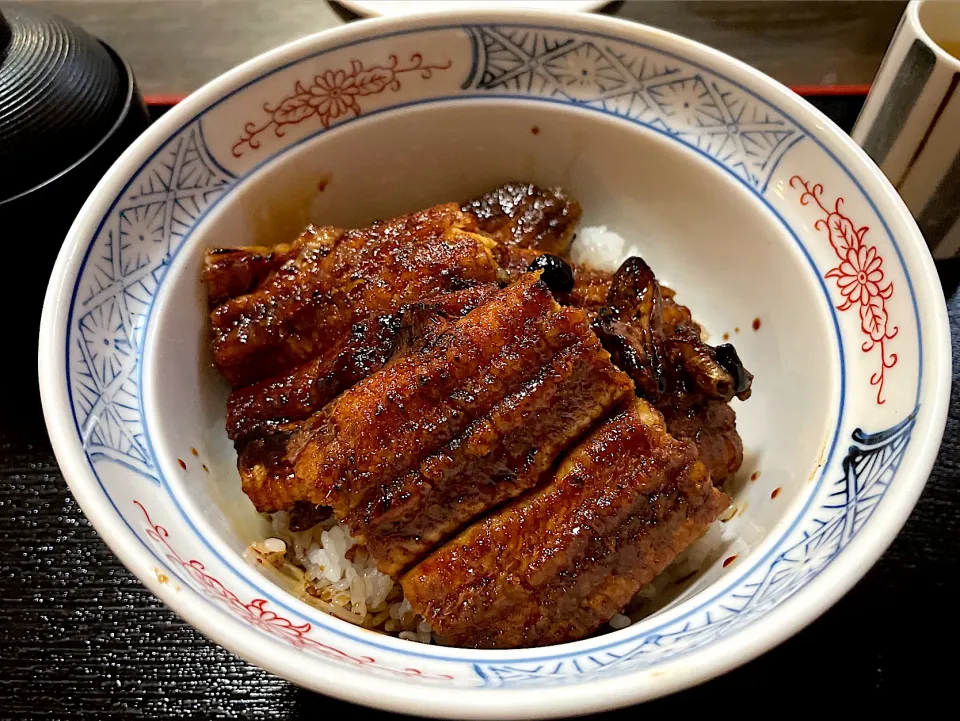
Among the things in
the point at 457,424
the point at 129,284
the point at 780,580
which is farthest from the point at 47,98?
the point at 780,580

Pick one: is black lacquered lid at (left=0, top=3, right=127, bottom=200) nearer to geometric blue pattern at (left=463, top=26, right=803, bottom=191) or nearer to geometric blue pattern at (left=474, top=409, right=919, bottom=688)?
geometric blue pattern at (left=463, top=26, right=803, bottom=191)

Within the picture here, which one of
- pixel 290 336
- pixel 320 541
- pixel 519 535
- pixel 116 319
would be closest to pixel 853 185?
pixel 519 535

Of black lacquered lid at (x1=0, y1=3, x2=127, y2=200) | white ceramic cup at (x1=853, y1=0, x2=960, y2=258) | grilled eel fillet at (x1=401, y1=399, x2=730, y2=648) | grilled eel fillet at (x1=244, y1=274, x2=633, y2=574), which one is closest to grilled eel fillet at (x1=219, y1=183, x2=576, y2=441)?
grilled eel fillet at (x1=244, y1=274, x2=633, y2=574)

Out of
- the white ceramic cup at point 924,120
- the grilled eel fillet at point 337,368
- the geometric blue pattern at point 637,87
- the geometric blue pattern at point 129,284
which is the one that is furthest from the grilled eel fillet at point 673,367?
the white ceramic cup at point 924,120

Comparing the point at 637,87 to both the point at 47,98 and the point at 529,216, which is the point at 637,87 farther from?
the point at 47,98

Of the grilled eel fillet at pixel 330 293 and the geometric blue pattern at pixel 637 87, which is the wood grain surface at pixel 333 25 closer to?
the geometric blue pattern at pixel 637 87
